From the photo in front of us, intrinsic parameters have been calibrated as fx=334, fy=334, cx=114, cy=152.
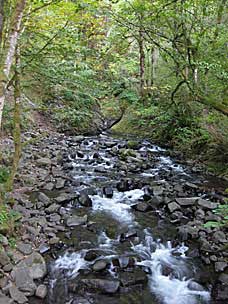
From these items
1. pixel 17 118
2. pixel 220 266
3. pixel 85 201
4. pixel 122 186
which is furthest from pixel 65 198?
pixel 220 266

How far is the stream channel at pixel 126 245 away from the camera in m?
4.34

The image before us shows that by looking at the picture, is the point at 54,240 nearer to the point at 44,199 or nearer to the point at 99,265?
the point at 99,265

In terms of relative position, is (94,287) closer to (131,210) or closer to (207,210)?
(131,210)

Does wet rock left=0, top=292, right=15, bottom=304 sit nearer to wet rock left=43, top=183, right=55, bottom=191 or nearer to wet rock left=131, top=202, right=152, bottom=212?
wet rock left=131, top=202, right=152, bottom=212

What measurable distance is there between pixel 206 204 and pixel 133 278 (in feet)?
10.2

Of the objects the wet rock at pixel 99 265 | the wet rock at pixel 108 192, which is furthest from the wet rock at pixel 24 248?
the wet rock at pixel 108 192

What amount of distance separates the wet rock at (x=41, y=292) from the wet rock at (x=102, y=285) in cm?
52

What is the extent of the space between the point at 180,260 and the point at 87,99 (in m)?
11.4

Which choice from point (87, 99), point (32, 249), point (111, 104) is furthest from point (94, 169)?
point (111, 104)

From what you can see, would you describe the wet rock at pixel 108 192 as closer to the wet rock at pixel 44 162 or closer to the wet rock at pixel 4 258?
the wet rock at pixel 44 162

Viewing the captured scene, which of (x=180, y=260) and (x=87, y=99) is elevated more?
(x=87, y=99)

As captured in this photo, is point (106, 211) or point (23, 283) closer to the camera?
point (23, 283)

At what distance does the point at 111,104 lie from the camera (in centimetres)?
1912

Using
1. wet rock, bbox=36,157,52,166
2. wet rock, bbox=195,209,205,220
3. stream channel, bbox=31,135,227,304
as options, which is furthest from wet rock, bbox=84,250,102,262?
wet rock, bbox=36,157,52,166
